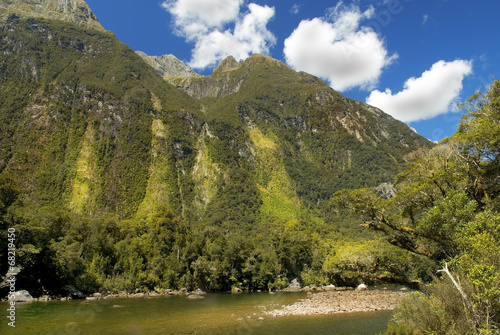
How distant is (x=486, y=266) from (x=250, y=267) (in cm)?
6485

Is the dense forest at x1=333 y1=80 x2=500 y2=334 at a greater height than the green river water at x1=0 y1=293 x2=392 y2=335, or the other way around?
the dense forest at x1=333 y1=80 x2=500 y2=334

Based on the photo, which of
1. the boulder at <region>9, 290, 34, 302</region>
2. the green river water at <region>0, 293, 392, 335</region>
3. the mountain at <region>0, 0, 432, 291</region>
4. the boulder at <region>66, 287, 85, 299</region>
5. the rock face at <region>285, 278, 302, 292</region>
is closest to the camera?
the green river water at <region>0, 293, 392, 335</region>

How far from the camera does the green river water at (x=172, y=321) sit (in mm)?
28359

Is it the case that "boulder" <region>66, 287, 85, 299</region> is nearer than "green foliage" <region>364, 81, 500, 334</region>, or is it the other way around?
"green foliage" <region>364, 81, 500, 334</region>

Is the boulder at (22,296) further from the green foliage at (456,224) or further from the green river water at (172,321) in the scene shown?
the green foliage at (456,224)

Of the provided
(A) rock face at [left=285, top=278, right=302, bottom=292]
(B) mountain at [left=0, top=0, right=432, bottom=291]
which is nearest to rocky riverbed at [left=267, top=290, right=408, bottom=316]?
(A) rock face at [left=285, top=278, right=302, bottom=292]

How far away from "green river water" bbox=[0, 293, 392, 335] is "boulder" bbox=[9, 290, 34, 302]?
4.24 feet

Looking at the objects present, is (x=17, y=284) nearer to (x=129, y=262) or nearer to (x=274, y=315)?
(x=129, y=262)

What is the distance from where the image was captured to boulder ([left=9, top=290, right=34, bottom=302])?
41.0 meters

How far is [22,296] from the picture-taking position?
43.1 meters

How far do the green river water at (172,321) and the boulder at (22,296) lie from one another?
1.29 m

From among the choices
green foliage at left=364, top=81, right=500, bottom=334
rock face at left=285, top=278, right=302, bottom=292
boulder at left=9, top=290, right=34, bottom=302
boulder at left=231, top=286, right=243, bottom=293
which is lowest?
rock face at left=285, top=278, right=302, bottom=292

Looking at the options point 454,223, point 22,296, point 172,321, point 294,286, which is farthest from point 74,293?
point 454,223

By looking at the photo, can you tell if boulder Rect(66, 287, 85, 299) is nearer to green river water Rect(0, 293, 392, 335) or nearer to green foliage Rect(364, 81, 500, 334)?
green river water Rect(0, 293, 392, 335)
